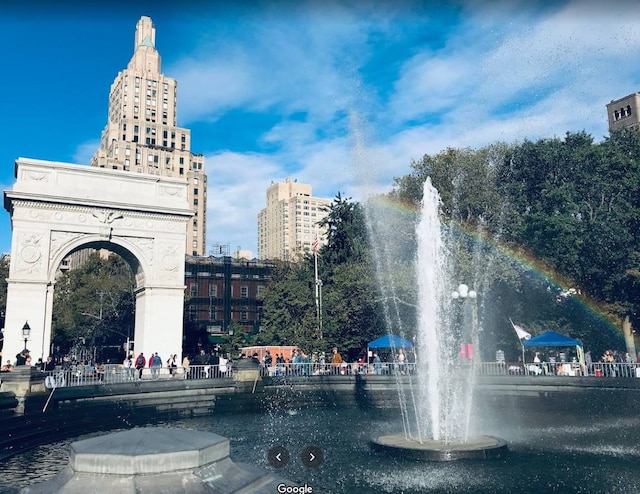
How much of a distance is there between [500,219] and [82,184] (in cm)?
2542

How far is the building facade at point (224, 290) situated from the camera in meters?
79.6

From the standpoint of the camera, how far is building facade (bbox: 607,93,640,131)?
8481cm

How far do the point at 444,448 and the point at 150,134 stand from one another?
98.5m

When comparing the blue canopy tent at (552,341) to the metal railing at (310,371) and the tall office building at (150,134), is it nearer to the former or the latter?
the metal railing at (310,371)

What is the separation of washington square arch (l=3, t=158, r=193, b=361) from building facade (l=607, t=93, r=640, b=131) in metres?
72.7

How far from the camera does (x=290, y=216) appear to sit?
152875mm

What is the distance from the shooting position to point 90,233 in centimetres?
3325

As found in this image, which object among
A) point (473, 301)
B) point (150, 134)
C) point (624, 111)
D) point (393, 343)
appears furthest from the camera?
point (150, 134)

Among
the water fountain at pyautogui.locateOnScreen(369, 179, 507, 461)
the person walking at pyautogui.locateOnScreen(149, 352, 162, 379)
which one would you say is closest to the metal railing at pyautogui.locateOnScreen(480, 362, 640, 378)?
the water fountain at pyautogui.locateOnScreen(369, 179, 507, 461)

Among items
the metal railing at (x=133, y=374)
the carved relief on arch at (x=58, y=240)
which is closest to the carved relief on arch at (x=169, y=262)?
the carved relief on arch at (x=58, y=240)

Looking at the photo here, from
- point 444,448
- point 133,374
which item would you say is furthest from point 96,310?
point 444,448

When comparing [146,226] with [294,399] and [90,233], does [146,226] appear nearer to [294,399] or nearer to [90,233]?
[90,233]

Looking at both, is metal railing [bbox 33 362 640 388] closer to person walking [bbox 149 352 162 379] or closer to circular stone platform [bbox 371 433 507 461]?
person walking [bbox 149 352 162 379]

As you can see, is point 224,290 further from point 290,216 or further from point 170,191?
point 290,216
